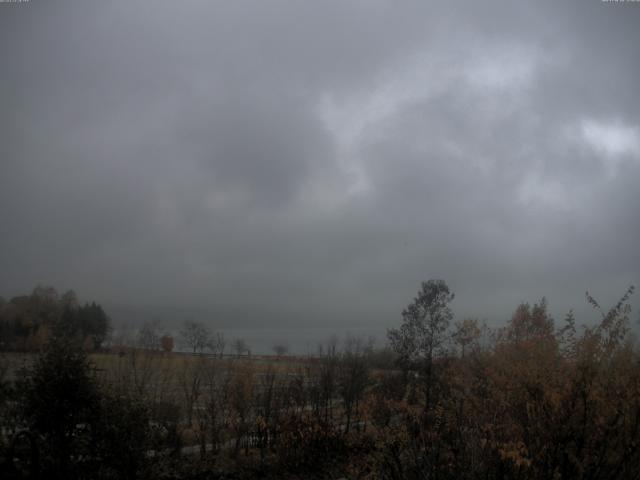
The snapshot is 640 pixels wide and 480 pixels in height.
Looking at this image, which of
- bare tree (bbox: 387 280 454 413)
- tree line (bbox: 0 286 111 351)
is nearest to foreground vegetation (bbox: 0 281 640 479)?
bare tree (bbox: 387 280 454 413)

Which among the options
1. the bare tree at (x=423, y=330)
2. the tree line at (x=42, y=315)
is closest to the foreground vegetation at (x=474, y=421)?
the bare tree at (x=423, y=330)

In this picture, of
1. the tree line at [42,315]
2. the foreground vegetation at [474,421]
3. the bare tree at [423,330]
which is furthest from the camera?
the tree line at [42,315]

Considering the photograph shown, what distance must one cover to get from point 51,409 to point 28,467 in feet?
3.85

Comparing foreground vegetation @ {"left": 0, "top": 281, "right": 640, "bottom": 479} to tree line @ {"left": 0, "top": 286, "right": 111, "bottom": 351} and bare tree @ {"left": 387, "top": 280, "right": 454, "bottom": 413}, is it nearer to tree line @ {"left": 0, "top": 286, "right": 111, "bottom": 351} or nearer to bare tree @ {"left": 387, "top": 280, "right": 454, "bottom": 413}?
bare tree @ {"left": 387, "top": 280, "right": 454, "bottom": 413}

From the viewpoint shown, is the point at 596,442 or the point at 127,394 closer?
the point at 596,442

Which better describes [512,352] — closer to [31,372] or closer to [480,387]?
[480,387]

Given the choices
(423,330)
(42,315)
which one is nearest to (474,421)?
(423,330)

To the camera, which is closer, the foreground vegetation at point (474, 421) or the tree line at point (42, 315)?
the foreground vegetation at point (474, 421)

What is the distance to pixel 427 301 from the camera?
23781 mm

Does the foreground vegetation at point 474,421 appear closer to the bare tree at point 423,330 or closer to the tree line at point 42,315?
the bare tree at point 423,330

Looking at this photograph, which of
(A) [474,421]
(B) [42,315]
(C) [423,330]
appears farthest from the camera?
(B) [42,315]

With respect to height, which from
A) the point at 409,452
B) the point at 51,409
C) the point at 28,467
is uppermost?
the point at 51,409

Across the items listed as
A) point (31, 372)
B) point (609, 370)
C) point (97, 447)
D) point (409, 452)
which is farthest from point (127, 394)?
point (609, 370)

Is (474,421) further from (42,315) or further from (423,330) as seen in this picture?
(42,315)
